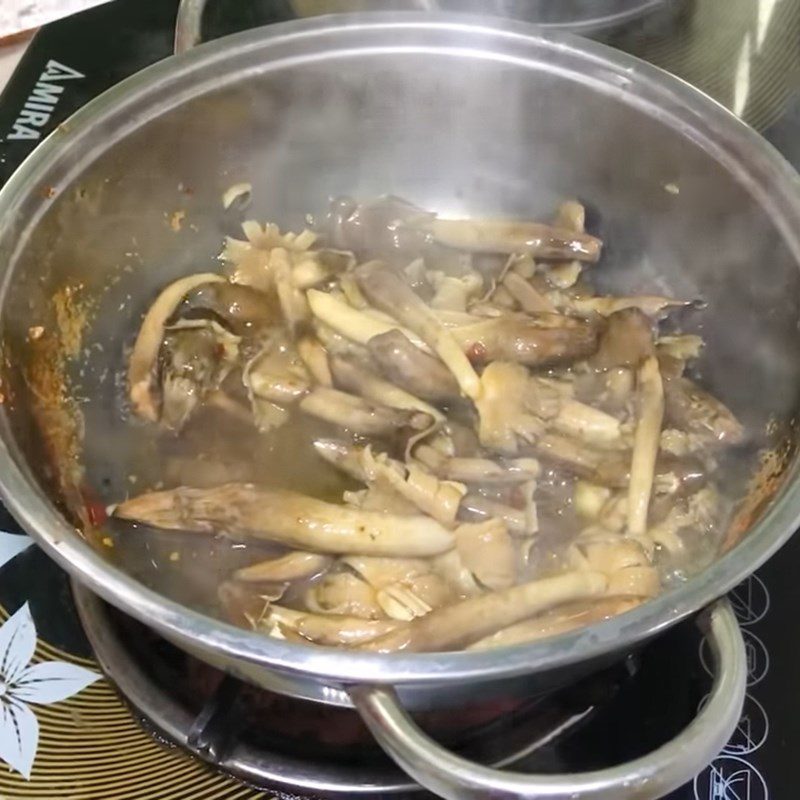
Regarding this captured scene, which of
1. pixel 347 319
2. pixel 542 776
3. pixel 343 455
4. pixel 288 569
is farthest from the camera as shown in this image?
pixel 347 319

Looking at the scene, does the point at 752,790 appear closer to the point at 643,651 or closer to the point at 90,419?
the point at 643,651

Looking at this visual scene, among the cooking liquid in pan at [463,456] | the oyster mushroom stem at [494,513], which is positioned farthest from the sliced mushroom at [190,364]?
the oyster mushroom stem at [494,513]

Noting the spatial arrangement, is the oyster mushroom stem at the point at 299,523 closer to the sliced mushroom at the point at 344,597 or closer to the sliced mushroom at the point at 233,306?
the sliced mushroom at the point at 344,597

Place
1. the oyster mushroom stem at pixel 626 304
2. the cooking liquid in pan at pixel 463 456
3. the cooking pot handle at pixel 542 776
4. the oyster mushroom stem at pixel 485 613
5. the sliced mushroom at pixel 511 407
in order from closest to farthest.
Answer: the cooking pot handle at pixel 542 776, the oyster mushroom stem at pixel 485 613, the cooking liquid in pan at pixel 463 456, the sliced mushroom at pixel 511 407, the oyster mushroom stem at pixel 626 304

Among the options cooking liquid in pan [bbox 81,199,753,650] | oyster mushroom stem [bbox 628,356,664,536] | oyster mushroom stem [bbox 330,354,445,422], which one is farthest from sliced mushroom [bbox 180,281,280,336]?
oyster mushroom stem [bbox 628,356,664,536]

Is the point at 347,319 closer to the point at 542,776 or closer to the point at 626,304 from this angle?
the point at 626,304

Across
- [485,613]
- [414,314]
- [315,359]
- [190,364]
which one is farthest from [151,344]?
[485,613]

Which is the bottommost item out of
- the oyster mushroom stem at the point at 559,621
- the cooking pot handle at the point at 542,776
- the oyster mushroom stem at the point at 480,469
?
the oyster mushroom stem at the point at 559,621

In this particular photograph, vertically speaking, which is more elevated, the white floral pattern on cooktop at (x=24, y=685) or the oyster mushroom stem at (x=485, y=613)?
the oyster mushroom stem at (x=485, y=613)
